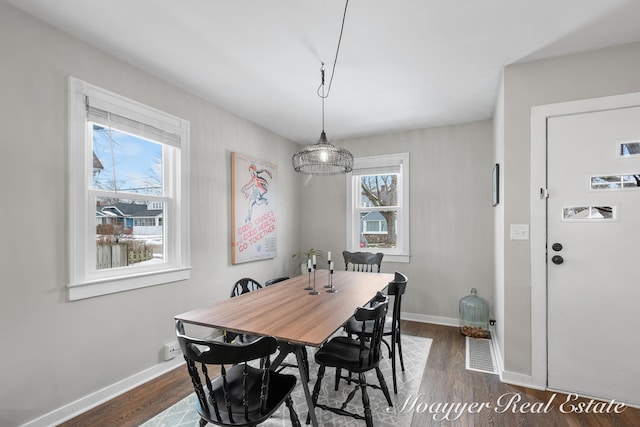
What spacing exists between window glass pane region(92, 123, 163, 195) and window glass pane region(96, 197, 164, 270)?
126 millimetres

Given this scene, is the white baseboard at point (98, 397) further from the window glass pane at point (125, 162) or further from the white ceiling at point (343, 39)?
the white ceiling at point (343, 39)

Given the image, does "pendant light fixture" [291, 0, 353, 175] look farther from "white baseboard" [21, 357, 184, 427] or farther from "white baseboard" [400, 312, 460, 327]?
"white baseboard" [400, 312, 460, 327]

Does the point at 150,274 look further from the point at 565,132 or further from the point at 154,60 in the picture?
A: the point at 565,132

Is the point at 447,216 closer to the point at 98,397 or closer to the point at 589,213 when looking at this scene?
the point at 589,213

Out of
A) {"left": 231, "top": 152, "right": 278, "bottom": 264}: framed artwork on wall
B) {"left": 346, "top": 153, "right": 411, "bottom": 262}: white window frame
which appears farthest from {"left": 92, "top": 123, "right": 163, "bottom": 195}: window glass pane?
{"left": 346, "top": 153, "right": 411, "bottom": 262}: white window frame

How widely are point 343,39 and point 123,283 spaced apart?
2.45 meters

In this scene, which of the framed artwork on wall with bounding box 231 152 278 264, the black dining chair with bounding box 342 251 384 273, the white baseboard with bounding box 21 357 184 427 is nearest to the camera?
the white baseboard with bounding box 21 357 184 427

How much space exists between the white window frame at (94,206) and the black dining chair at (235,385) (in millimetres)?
1160

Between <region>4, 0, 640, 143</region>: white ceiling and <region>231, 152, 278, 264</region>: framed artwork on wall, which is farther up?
<region>4, 0, 640, 143</region>: white ceiling

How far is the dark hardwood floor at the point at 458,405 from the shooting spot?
6.59ft

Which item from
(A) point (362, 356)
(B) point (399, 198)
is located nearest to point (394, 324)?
(A) point (362, 356)

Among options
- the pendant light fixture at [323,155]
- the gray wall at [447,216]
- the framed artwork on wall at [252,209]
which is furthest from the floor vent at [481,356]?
the framed artwork on wall at [252,209]

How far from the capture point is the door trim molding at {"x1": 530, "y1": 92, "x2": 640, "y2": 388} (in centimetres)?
238

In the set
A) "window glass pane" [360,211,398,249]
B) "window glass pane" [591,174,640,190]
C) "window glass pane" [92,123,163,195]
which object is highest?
"window glass pane" [92,123,163,195]
